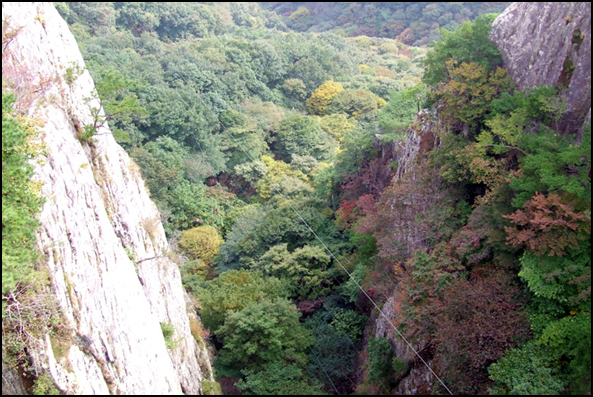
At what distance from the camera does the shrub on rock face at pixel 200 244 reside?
26281 millimetres

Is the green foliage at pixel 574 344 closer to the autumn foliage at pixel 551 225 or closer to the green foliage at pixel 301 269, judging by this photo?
the autumn foliage at pixel 551 225

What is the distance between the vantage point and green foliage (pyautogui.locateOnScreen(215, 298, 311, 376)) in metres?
17.3

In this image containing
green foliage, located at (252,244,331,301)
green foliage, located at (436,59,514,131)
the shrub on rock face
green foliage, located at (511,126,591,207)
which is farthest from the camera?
the shrub on rock face

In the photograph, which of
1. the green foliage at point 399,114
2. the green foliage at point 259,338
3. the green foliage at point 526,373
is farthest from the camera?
the green foliage at point 399,114

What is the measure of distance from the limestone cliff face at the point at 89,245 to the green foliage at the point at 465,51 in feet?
40.5

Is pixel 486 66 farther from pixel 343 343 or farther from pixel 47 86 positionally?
pixel 47 86

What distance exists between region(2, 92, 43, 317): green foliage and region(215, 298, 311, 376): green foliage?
34.4ft

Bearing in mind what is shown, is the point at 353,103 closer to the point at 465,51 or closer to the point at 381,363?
the point at 465,51

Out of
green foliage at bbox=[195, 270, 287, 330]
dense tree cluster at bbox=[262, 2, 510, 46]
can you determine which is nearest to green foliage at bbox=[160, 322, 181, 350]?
green foliage at bbox=[195, 270, 287, 330]

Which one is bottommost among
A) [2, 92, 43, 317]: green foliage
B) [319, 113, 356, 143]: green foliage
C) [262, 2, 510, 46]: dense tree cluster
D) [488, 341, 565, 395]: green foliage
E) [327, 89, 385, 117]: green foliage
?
[488, 341, 565, 395]: green foliage

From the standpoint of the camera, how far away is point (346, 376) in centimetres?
1800

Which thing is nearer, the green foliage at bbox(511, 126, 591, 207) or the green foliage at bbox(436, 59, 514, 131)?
the green foliage at bbox(511, 126, 591, 207)

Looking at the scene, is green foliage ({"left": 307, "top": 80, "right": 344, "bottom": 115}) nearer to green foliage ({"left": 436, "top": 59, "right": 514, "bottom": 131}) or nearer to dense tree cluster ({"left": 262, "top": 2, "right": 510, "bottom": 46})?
dense tree cluster ({"left": 262, "top": 2, "right": 510, "bottom": 46})

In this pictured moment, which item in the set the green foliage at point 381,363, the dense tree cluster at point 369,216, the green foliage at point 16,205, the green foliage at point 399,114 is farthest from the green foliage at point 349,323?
the green foliage at point 16,205
